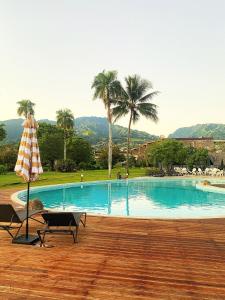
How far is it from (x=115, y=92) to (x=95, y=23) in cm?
1477

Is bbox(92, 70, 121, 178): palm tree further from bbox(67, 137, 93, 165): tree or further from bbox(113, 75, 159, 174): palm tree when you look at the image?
bbox(67, 137, 93, 165): tree

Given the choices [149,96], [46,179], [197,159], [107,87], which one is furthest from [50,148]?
[197,159]

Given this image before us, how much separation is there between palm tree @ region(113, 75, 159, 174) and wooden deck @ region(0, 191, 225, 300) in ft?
105

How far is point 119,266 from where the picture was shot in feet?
19.4

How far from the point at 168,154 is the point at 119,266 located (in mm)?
34539

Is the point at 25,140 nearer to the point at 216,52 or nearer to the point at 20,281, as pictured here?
the point at 20,281

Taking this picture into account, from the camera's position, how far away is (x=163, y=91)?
42.1 metres

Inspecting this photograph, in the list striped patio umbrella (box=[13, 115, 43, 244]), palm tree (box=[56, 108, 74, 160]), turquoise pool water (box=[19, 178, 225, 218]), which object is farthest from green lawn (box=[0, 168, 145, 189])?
palm tree (box=[56, 108, 74, 160])

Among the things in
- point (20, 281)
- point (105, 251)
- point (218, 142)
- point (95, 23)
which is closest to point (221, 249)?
point (105, 251)

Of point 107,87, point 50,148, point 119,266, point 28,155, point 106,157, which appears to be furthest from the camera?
point 106,157

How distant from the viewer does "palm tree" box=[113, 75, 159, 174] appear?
39938 millimetres

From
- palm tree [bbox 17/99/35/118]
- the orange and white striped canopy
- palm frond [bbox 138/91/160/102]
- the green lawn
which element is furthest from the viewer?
palm tree [bbox 17/99/35/118]

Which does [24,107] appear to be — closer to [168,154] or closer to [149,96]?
[149,96]

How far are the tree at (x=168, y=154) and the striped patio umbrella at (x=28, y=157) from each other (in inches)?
1309
